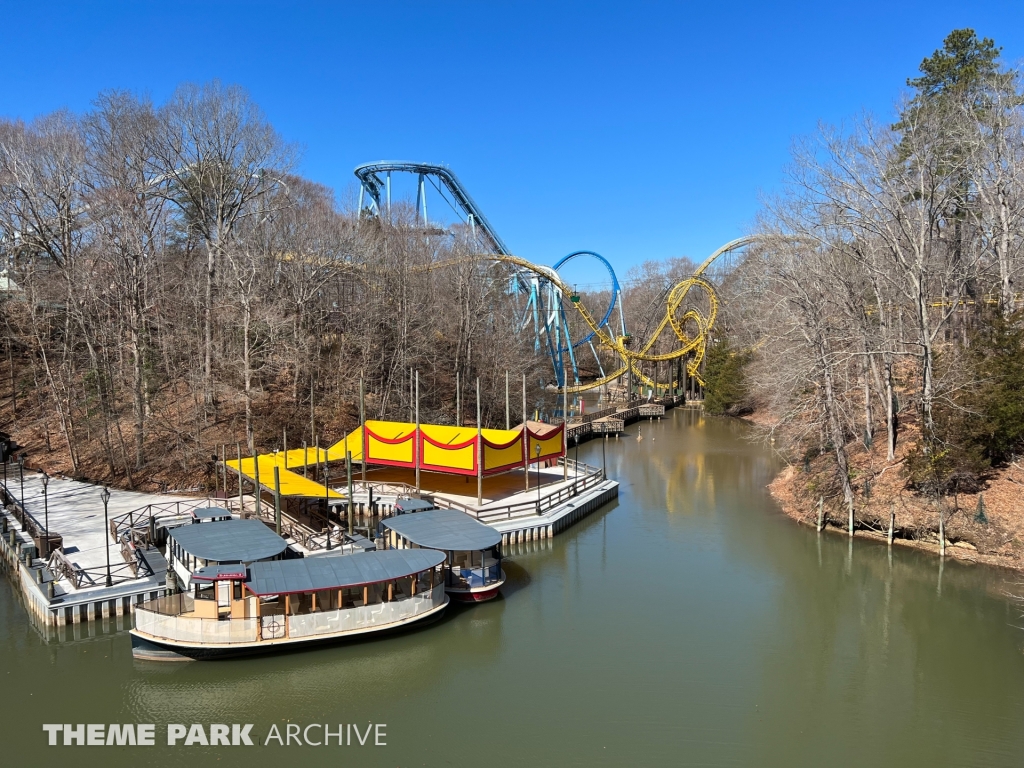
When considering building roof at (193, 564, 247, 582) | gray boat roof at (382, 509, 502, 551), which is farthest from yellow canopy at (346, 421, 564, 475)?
building roof at (193, 564, 247, 582)

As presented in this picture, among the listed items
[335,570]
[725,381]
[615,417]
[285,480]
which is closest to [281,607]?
[335,570]

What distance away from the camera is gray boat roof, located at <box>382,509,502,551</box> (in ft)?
47.4

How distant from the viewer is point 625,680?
1152cm

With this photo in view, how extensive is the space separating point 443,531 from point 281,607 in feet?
13.6

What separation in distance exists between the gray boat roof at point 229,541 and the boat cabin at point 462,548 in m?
2.77

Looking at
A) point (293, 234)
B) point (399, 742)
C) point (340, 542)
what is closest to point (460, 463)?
point (340, 542)

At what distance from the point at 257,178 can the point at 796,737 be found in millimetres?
28914

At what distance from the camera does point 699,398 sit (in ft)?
200

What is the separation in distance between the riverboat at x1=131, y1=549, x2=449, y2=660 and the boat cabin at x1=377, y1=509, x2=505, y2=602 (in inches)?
55.2

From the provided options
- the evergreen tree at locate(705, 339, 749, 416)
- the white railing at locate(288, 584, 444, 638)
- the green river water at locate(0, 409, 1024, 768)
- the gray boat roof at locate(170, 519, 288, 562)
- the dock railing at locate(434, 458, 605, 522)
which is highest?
the evergreen tree at locate(705, 339, 749, 416)

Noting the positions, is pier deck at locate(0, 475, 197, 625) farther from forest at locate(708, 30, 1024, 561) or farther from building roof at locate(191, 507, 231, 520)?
forest at locate(708, 30, 1024, 561)

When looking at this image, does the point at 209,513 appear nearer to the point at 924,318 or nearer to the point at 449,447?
the point at 449,447

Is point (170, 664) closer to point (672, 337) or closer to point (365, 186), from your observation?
point (365, 186)

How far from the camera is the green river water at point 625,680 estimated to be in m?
9.62
